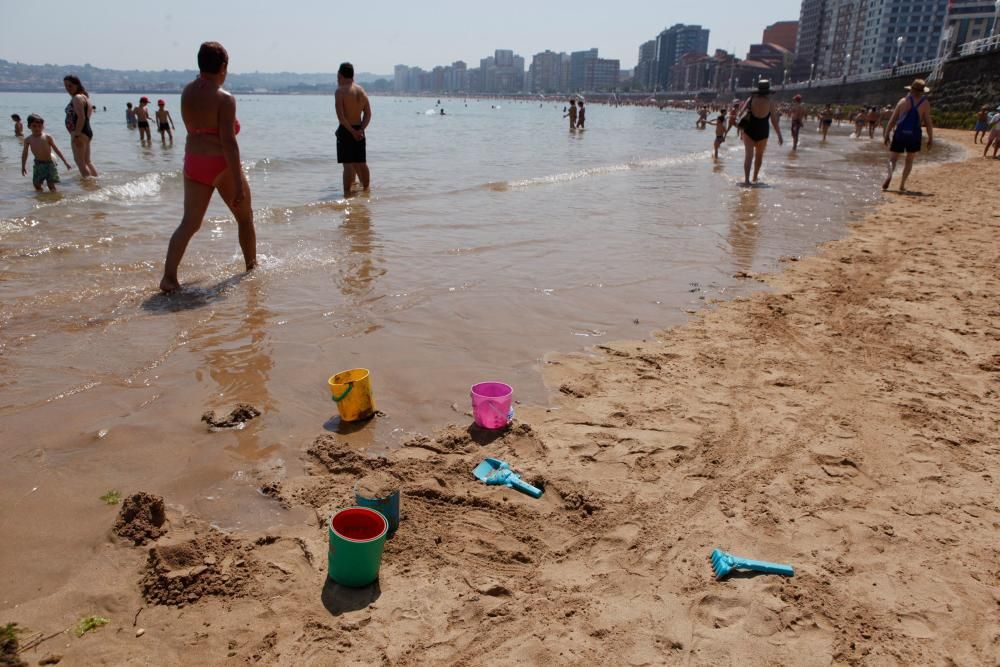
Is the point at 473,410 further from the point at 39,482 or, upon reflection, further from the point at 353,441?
the point at 39,482

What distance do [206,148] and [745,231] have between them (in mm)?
6717

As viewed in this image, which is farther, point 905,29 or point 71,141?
point 905,29

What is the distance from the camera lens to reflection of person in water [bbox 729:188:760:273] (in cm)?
724

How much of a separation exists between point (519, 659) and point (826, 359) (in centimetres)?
337

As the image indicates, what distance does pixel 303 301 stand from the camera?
5438mm

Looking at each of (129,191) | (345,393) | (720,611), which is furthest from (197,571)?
(129,191)

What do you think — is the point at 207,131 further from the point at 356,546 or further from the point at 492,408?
the point at 356,546

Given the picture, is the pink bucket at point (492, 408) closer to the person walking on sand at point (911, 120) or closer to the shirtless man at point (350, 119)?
the shirtless man at point (350, 119)

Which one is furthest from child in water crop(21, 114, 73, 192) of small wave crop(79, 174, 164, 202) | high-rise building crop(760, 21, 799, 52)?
high-rise building crop(760, 21, 799, 52)

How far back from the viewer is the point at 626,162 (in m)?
18.7

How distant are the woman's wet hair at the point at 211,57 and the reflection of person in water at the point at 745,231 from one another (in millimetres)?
5406

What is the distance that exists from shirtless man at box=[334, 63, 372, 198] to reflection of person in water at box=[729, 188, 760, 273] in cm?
553

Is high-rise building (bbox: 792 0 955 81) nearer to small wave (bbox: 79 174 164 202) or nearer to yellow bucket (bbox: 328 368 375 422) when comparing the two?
small wave (bbox: 79 174 164 202)

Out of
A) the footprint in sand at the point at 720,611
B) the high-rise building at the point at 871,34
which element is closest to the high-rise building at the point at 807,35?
the high-rise building at the point at 871,34
